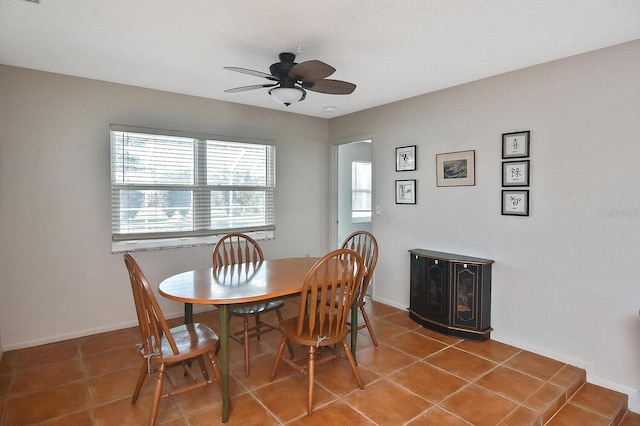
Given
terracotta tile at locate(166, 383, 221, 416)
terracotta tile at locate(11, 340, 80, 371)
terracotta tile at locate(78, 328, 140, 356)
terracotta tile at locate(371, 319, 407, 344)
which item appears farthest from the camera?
terracotta tile at locate(371, 319, 407, 344)

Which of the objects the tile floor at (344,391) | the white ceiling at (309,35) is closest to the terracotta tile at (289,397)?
the tile floor at (344,391)

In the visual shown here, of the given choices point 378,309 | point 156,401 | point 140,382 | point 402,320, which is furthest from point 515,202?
point 140,382

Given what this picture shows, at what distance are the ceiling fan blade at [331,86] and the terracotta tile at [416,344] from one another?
2.20 metres

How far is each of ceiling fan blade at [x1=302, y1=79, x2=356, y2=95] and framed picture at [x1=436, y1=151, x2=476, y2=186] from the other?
1491mm

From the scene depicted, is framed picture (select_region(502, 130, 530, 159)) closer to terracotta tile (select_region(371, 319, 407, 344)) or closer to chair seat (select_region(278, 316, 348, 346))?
terracotta tile (select_region(371, 319, 407, 344))

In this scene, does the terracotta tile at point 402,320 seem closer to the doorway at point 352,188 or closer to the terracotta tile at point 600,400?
the terracotta tile at point 600,400

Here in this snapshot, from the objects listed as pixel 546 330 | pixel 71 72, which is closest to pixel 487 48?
pixel 546 330

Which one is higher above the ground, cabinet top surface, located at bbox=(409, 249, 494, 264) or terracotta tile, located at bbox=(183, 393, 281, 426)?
cabinet top surface, located at bbox=(409, 249, 494, 264)

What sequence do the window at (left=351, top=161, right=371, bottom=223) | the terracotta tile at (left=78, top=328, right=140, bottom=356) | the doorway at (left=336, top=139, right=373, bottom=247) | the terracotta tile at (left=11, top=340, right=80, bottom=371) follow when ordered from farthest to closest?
the window at (left=351, top=161, right=371, bottom=223), the doorway at (left=336, top=139, right=373, bottom=247), the terracotta tile at (left=78, top=328, right=140, bottom=356), the terracotta tile at (left=11, top=340, right=80, bottom=371)

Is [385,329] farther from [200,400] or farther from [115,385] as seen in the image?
[115,385]

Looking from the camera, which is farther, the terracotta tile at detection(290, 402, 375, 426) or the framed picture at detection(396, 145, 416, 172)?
the framed picture at detection(396, 145, 416, 172)

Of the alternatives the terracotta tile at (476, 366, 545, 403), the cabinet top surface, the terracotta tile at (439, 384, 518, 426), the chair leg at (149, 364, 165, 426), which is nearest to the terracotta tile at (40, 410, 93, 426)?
the chair leg at (149, 364, 165, 426)

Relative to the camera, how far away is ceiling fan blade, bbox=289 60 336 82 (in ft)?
7.07

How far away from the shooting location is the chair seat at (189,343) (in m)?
1.97
